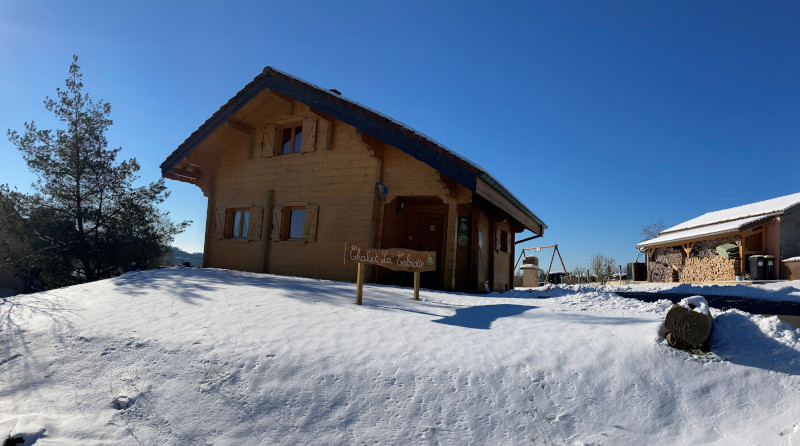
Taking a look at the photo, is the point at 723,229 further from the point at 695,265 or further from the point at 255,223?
the point at 255,223

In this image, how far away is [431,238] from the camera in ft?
38.5

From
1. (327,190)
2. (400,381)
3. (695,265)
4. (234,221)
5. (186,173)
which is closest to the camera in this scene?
(400,381)

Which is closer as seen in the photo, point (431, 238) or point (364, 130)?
point (364, 130)

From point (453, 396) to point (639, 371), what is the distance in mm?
1660

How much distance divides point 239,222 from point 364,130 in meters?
5.39

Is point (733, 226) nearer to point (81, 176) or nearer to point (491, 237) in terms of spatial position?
point (491, 237)

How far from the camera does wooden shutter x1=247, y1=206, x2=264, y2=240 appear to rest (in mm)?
12102

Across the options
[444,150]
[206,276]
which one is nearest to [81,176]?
[206,276]

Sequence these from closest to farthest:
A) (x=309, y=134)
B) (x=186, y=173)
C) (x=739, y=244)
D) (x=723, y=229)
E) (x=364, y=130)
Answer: (x=364, y=130) → (x=309, y=134) → (x=186, y=173) → (x=739, y=244) → (x=723, y=229)

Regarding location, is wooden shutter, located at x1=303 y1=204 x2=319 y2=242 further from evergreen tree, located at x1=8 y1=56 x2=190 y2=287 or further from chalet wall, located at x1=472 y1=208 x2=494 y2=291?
evergreen tree, located at x1=8 y1=56 x2=190 y2=287

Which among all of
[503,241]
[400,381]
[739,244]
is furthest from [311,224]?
[739,244]

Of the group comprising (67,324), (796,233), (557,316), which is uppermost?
(796,233)

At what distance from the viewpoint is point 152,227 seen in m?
18.1

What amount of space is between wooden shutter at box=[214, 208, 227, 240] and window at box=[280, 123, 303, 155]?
2.67m
